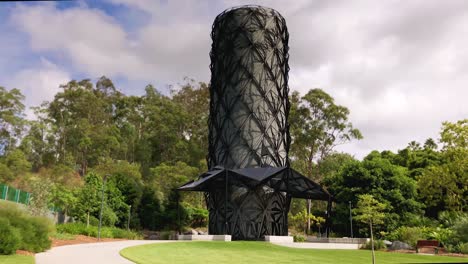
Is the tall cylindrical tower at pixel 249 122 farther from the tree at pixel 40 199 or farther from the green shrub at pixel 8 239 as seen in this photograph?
the green shrub at pixel 8 239

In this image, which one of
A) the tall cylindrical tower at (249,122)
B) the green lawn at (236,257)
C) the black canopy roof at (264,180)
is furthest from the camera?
the tall cylindrical tower at (249,122)

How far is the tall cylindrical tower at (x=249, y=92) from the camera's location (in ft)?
148

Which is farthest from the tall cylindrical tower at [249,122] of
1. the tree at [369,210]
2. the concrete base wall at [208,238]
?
the tree at [369,210]

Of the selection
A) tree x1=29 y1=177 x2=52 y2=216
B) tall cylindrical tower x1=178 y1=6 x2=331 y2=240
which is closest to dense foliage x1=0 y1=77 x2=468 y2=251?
Answer: tree x1=29 y1=177 x2=52 y2=216

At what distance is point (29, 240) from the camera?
18984 millimetres

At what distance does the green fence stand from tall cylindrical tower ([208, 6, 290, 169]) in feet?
65.1

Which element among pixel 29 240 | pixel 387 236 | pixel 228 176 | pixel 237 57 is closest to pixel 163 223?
pixel 228 176

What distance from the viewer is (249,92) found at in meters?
45.8

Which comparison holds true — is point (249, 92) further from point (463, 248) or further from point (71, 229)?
point (463, 248)

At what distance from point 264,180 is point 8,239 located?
2291 cm

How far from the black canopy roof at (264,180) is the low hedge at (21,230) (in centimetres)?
1866

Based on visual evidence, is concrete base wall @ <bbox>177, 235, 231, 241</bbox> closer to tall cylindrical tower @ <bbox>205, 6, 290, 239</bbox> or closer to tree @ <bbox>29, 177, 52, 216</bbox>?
tall cylindrical tower @ <bbox>205, 6, 290, 239</bbox>

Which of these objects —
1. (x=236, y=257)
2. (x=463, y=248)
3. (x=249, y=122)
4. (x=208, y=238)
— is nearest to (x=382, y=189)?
(x=249, y=122)

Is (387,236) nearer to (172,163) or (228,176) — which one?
(228,176)
